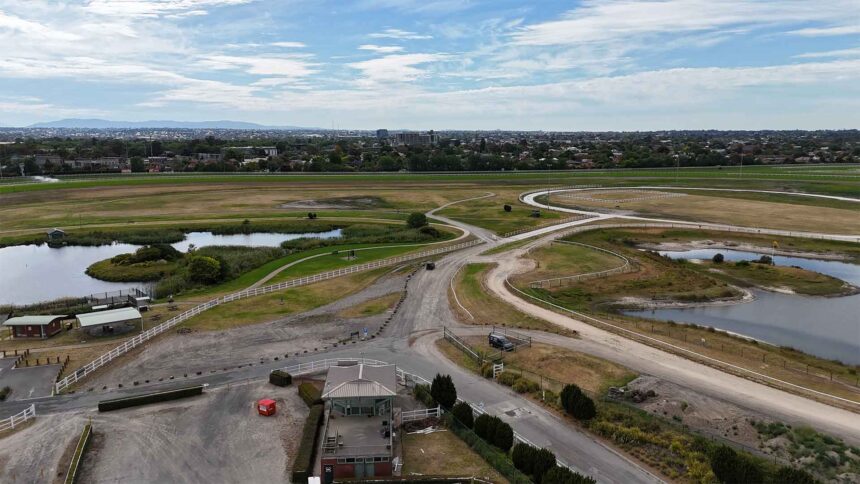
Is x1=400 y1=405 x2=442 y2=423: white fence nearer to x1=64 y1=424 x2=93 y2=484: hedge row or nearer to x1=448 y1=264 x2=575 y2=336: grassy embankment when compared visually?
x1=64 y1=424 x2=93 y2=484: hedge row

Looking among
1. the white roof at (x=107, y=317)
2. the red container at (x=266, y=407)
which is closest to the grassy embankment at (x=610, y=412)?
the red container at (x=266, y=407)

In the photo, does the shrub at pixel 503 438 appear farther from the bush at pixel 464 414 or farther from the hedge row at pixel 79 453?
the hedge row at pixel 79 453

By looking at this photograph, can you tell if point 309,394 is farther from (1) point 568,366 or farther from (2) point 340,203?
(2) point 340,203

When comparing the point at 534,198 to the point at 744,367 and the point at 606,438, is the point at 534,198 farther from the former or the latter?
the point at 606,438

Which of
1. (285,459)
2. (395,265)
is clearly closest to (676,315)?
(395,265)

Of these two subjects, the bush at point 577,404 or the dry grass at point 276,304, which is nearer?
the bush at point 577,404

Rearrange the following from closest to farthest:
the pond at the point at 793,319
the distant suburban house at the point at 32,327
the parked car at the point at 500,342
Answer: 1. the parked car at the point at 500,342
2. the pond at the point at 793,319
3. the distant suburban house at the point at 32,327

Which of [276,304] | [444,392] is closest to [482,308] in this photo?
[276,304]
